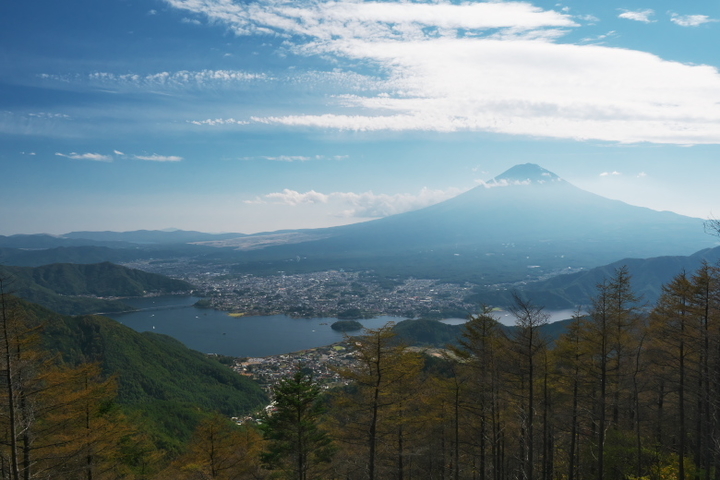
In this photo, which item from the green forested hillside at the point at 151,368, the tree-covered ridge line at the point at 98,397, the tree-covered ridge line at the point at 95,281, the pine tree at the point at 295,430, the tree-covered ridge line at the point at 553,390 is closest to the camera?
the tree-covered ridge line at the point at 98,397

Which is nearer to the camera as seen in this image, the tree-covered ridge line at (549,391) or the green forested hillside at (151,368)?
the tree-covered ridge line at (549,391)

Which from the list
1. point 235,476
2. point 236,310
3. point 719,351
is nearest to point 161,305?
point 236,310

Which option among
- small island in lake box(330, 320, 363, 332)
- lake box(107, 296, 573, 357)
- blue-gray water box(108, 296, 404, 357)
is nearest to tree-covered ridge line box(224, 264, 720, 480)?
lake box(107, 296, 573, 357)

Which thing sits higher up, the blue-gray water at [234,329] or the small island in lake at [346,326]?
the small island in lake at [346,326]

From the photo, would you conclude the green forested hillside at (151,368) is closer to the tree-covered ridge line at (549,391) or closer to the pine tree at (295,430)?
the pine tree at (295,430)

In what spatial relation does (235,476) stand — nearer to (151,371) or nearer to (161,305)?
(151,371)

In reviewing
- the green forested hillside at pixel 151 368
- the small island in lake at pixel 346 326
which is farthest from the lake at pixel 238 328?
the green forested hillside at pixel 151 368

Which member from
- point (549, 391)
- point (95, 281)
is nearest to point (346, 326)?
point (549, 391)
